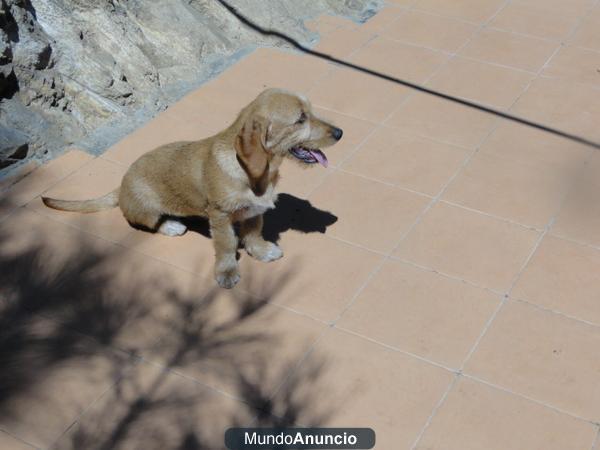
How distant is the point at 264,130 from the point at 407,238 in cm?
157

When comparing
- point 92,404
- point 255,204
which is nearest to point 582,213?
point 255,204

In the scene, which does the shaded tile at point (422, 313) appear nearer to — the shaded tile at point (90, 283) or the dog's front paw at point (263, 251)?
the dog's front paw at point (263, 251)

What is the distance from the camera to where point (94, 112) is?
7414mm

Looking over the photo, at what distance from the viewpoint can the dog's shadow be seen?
6.39m

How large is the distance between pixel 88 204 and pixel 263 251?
→ 141 cm

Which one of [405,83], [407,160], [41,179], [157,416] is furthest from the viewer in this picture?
[405,83]

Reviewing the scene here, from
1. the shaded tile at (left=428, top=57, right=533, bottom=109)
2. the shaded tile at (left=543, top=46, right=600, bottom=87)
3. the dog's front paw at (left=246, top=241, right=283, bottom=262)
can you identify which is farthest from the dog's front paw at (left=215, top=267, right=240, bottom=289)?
the shaded tile at (left=543, top=46, right=600, bottom=87)

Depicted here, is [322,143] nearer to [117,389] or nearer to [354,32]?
[117,389]

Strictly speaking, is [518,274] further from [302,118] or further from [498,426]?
[302,118]

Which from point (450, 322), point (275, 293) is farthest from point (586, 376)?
point (275, 293)

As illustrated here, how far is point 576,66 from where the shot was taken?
8500 millimetres

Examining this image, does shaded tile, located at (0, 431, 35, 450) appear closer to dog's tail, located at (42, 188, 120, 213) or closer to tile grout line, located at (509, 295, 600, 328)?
dog's tail, located at (42, 188, 120, 213)

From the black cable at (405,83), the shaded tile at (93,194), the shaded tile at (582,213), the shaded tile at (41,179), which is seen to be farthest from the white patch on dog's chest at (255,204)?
the black cable at (405,83)

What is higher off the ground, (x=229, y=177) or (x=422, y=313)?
(x=229, y=177)
